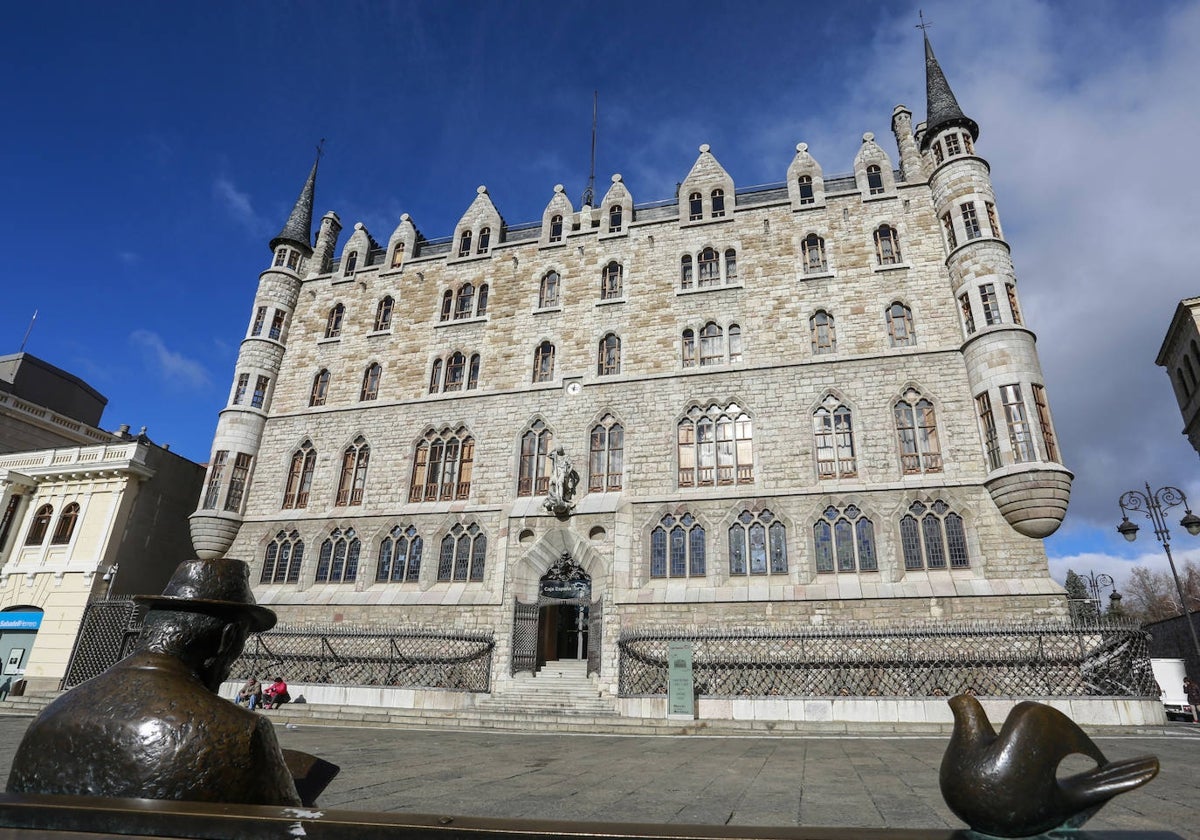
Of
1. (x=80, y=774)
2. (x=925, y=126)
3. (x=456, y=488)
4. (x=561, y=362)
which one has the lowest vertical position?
(x=80, y=774)

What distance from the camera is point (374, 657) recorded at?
693 inches

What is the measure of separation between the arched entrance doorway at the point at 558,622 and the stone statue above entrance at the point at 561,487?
1410 mm

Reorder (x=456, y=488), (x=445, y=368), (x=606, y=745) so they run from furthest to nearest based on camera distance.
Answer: (x=445, y=368) → (x=456, y=488) → (x=606, y=745)

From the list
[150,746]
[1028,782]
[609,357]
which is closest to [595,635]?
[609,357]

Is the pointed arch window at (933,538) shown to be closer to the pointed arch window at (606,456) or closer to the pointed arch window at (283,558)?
the pointed arch window at (606,456)

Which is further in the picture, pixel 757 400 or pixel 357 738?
pixel 757 400

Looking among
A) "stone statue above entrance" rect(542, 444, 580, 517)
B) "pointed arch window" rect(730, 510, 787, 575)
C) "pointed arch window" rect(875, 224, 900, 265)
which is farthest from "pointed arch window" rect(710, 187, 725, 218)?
"pointed arch window" rect(730, 510, 787, 575)

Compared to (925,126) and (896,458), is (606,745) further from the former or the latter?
(925,126)

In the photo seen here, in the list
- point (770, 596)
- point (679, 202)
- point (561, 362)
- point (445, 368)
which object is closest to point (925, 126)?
point (679, 202)

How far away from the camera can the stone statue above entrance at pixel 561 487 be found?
18.7 meters

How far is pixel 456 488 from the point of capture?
838 inches

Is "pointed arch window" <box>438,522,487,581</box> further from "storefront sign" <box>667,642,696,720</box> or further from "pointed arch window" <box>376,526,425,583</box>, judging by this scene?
"storefront sign" <box>667,642,696,720</box>

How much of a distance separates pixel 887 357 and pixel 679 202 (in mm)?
9803

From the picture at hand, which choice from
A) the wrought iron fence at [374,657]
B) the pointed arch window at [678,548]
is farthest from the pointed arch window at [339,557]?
the pointed arch window at [678,548]
